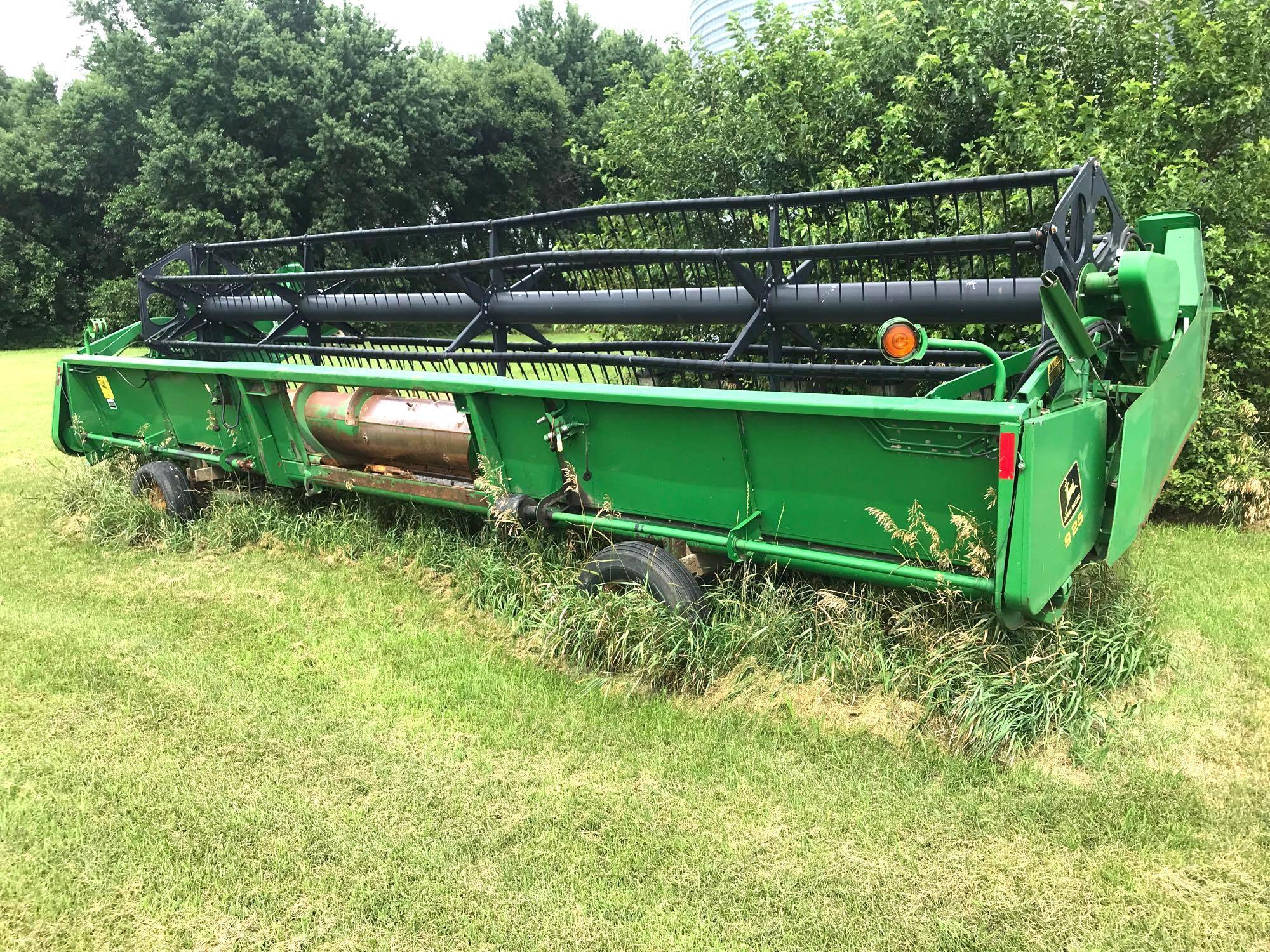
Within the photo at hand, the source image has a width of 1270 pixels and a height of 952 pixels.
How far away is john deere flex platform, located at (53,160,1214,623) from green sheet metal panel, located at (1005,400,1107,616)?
0.4 inches

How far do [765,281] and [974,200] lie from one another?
7.34 ft

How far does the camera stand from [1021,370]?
3311mm

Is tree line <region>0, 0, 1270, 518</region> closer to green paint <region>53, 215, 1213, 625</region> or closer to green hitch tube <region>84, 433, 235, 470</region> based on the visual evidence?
green paint <region>53, 215, 1213, 625</region>

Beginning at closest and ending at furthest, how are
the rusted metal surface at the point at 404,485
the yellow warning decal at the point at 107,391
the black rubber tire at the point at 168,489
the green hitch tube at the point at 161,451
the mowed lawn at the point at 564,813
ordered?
the mowed lawn at the point at 564,813
the rusted metal surface at the point at 404,485
the green hitch tube at the point at 161,451
the black rubber tire at the point at 168,489
the yellow warning decal at the point at 107,391

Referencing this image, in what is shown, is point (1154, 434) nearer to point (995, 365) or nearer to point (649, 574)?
point (995, 365)

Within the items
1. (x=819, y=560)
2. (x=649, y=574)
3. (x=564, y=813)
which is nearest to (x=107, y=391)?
(x=649, y=574)

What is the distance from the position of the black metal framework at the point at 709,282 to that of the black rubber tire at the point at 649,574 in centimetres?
97

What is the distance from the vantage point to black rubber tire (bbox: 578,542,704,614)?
3662 mm

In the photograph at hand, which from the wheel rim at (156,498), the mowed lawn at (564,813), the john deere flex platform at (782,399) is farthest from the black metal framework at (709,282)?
the mowed lawn at (564,813)

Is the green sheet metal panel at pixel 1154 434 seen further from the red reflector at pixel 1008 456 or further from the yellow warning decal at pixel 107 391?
the yellow warning decal at pixel 107 391

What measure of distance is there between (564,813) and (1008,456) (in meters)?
1.79

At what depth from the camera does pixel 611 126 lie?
30.1 ft

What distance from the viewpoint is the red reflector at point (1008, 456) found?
8.79 ft

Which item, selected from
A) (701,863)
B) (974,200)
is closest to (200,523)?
(701,863)
